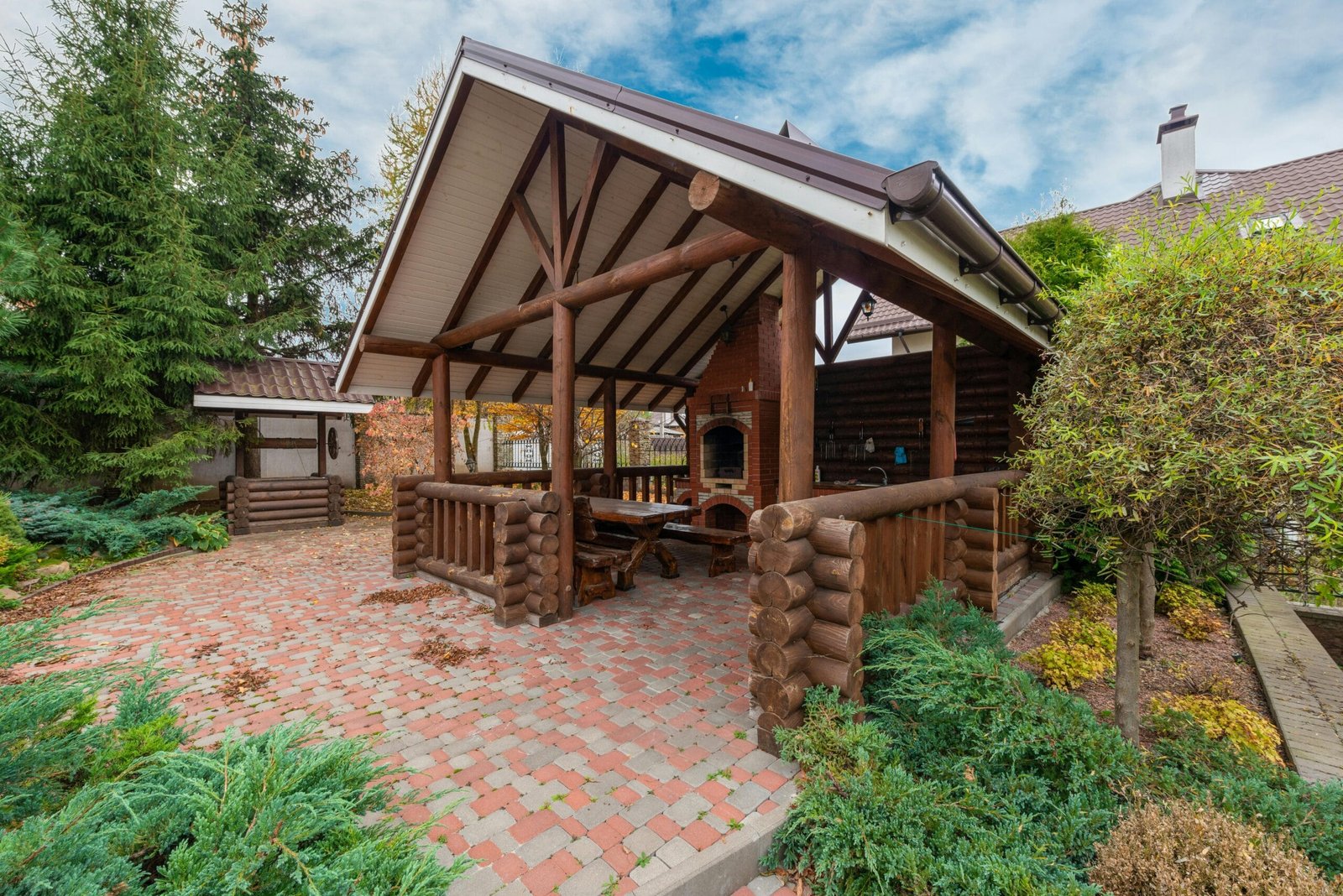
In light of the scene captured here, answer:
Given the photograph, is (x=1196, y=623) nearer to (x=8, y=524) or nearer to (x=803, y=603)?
(x=803, y=603)

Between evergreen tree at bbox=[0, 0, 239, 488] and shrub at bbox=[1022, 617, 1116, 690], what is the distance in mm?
12555

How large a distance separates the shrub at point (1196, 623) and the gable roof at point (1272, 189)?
5328mm

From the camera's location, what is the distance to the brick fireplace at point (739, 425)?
8719 millimetres

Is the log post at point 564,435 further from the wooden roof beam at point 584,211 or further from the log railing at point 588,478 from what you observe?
the log railing at point 588,478

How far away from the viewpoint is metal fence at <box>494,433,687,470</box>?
50.2ft

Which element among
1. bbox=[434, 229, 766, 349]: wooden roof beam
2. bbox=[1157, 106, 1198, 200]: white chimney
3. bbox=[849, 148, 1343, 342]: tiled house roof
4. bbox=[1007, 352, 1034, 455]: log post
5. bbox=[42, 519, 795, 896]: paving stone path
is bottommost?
bbox=[42, 519, 795, 896]: paving stone path

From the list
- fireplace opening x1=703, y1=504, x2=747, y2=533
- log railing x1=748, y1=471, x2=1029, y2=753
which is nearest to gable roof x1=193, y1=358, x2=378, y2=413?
fireplace opening x1=703, y1=504, x2=747, y2=533

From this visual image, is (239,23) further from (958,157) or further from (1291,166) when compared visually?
(1291,166)

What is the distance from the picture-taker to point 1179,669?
4.36 metres

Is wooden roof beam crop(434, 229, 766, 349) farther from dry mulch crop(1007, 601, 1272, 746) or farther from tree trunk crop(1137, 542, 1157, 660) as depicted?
dry mulch crop(1007, 601, 1272, 746)

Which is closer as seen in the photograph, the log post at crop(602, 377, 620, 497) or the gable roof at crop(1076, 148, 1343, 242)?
the gable roof at crop(1076, 148, 1343, 242)

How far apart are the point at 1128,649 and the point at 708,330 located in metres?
7.24

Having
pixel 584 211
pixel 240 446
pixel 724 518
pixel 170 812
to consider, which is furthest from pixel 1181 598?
pixel 240 446

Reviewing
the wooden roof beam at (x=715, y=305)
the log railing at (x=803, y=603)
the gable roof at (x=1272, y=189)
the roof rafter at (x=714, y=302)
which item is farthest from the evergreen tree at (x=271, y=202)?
the gable roof at (x=1272, y=189)
